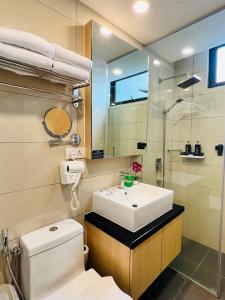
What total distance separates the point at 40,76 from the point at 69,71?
0.19 metres

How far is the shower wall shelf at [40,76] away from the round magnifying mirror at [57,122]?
0.12 metres

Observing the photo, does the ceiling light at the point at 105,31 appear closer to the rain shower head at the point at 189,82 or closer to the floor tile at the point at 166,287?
the rain shower head at the point at 189,82

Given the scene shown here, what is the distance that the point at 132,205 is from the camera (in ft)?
4.40

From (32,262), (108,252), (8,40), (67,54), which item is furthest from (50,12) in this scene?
(108,252)

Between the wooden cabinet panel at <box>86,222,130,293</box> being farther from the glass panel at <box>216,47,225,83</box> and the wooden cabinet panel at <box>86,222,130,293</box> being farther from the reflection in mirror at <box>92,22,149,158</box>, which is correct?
the glass panel at <box>216,47,225,83</box>

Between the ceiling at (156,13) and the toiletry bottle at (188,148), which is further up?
the ceiling at (156,13)

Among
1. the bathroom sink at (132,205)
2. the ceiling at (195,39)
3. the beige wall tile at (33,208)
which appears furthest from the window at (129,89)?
the beige wall tile at (33,208)

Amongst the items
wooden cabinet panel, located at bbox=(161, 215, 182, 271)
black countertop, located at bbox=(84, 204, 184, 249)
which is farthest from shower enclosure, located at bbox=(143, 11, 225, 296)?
black countertop, located at bbox=(84, 204, 184, 249)

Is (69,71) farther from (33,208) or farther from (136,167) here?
(136,167)

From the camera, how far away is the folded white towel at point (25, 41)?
0.90m

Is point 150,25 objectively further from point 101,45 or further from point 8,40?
point 8,40

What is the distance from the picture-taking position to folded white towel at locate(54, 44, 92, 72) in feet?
3.64

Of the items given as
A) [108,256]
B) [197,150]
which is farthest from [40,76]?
[197,150]

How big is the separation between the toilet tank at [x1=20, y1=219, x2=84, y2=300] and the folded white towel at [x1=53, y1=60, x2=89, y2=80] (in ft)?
3.41
